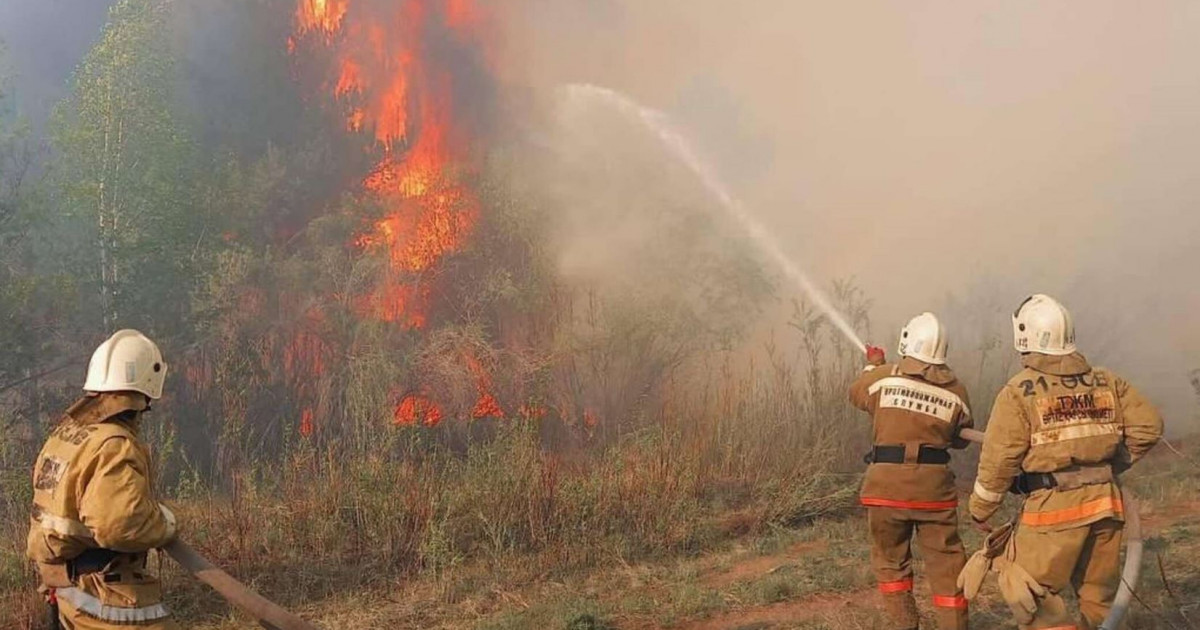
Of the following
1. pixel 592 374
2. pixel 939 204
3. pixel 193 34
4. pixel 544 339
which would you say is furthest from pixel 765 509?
pixel 193 34

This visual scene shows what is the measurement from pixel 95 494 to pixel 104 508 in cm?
7

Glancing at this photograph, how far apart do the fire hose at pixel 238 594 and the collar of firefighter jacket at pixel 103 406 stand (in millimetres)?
590

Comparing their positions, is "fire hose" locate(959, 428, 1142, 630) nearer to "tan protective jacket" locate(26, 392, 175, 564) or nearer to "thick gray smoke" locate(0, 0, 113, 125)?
"tan protective jacket" locate(26, 392, 175, 564)

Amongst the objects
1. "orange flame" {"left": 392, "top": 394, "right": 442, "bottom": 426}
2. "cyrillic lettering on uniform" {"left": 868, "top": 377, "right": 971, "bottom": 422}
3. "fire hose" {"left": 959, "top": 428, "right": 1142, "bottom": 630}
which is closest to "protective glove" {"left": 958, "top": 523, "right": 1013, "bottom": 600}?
"fire hose" {"left": 959, "top": 428, "right": 1142, "bottom": 630}

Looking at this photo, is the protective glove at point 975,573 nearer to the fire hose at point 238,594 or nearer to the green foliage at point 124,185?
the fire hose at point 238,594

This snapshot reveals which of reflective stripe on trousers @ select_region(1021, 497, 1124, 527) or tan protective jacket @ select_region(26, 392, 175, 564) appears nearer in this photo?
tan protective jacket @ select_region(26, 392, 175, 564)

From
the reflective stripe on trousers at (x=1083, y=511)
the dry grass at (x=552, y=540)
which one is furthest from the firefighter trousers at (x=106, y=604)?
the reflective stripe on trousers at (x=1083, y=511)

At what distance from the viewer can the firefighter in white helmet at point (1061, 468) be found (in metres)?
4.14

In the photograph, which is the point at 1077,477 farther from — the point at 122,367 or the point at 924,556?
the point at 122,367

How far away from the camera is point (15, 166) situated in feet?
37.6

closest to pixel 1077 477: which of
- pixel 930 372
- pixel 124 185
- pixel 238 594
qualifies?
pixel 930 372

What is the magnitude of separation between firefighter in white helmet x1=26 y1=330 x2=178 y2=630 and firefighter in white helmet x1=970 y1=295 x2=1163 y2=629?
4.07 meters

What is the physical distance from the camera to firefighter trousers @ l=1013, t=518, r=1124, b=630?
415 cm

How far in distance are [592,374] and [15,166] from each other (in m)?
8.94
